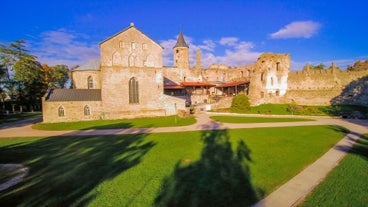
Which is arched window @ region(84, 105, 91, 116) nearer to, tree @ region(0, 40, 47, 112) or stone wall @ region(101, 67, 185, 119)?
stone wall @ region(101, 67, 185, 119)

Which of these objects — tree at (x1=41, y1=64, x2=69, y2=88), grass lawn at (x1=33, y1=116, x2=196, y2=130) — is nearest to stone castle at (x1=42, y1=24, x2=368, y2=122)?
grass lawn at (x1=33, y1=116, x2=196, y2=130)

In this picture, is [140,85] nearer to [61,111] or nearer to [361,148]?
[61,111]

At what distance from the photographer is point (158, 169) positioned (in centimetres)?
770

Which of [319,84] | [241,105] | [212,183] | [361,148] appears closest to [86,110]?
[241,105]

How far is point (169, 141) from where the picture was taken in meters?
12.4

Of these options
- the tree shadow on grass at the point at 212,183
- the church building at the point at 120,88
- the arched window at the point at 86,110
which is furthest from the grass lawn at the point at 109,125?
the tree shadow on grass at the point at 212,183

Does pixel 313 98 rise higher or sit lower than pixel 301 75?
lower

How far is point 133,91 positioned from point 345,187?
23853 mm

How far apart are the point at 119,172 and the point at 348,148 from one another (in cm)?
1148

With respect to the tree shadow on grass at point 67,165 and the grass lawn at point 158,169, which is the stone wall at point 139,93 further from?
the grass lawn at point 158,169

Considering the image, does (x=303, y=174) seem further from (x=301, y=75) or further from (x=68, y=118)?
(x=301, y=75)

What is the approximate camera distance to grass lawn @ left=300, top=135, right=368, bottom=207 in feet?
16.8

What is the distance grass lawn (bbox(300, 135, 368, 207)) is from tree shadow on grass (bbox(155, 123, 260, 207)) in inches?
67.5

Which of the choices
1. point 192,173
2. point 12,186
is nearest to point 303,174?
point 192,173
